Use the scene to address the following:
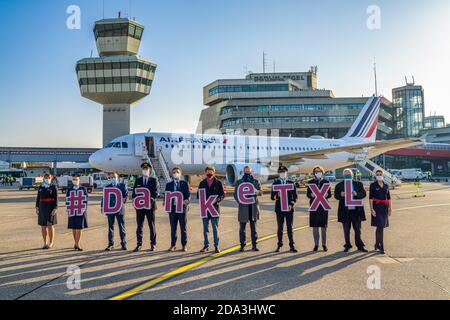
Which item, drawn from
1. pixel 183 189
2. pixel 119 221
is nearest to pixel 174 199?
pixel 183 189

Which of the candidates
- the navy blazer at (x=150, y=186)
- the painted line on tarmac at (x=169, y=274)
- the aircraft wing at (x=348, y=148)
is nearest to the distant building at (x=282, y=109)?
the aircraft wing at (x=348, y=148)

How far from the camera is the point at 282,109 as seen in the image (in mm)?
77062

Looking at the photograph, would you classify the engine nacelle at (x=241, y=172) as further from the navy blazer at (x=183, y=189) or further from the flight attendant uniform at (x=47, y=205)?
the flight attendant uniform at (x=47, y=205)

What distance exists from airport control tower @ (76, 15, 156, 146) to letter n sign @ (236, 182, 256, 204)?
66.5 meters

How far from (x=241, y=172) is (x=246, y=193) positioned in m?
13.0

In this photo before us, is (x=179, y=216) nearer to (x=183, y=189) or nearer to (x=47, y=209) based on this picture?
(x=183, y=189)

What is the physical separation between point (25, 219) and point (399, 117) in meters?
122

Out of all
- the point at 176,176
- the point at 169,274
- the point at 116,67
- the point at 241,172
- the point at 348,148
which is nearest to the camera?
the point at 169,274

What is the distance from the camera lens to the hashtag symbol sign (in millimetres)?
8617

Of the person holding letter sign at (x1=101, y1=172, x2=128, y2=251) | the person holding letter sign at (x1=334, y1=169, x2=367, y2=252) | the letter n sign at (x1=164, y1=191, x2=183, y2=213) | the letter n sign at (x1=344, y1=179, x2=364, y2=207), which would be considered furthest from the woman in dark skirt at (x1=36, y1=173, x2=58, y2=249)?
the letter n sign at (x1=344, y1=179, x2=364, y2=207)

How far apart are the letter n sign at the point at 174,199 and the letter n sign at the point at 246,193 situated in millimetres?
1386

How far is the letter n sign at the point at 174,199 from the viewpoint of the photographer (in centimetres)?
854

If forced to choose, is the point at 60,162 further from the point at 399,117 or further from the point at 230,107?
the point at 399,117
